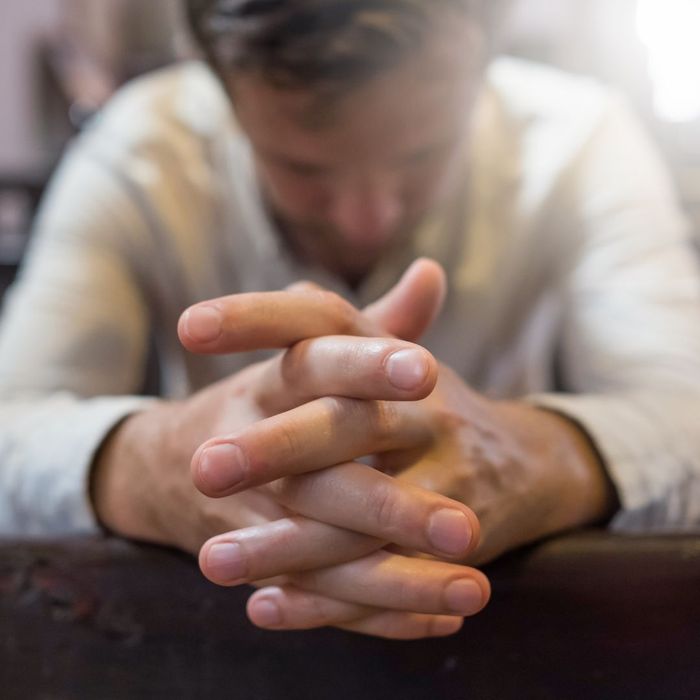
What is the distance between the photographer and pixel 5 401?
0.72 meters

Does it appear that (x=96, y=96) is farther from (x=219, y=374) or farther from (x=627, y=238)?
(x=627, y=238)

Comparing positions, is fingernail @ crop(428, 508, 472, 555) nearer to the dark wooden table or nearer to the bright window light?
the dark wooden table

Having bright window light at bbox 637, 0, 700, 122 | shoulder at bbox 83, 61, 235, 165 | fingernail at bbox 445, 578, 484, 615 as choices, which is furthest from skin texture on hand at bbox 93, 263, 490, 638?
bright window light at bbox 637, 0, 700, 122

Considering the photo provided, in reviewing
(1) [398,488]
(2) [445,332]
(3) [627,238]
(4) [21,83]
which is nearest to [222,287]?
(2) [445,332]

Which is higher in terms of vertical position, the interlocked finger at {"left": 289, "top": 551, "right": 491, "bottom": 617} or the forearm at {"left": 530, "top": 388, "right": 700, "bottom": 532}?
the interlocked finger at {"left": 289, "top": 551, "right": 491, "bottom": 617}

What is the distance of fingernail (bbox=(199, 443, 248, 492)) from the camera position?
382 mm

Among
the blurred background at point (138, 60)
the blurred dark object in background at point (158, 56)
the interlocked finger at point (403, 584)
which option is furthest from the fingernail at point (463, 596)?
the blurred dark object in background at point (158, 56)

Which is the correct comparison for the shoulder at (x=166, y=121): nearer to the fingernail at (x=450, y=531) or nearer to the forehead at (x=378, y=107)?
the forehead at (x=378, y=107)

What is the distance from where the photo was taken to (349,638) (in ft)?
1.42

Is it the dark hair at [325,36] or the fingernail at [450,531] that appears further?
the dark hair at [325,36]

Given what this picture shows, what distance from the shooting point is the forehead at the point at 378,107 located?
66 cm

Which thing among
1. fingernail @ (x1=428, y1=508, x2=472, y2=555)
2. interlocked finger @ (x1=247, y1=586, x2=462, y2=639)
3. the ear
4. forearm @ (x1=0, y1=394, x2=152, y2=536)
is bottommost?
forearm @ (x1=0, y1=394, x2=152, y2=536)

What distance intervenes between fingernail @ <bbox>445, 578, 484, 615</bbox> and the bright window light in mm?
1911

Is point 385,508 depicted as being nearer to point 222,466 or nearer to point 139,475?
point 222,466
